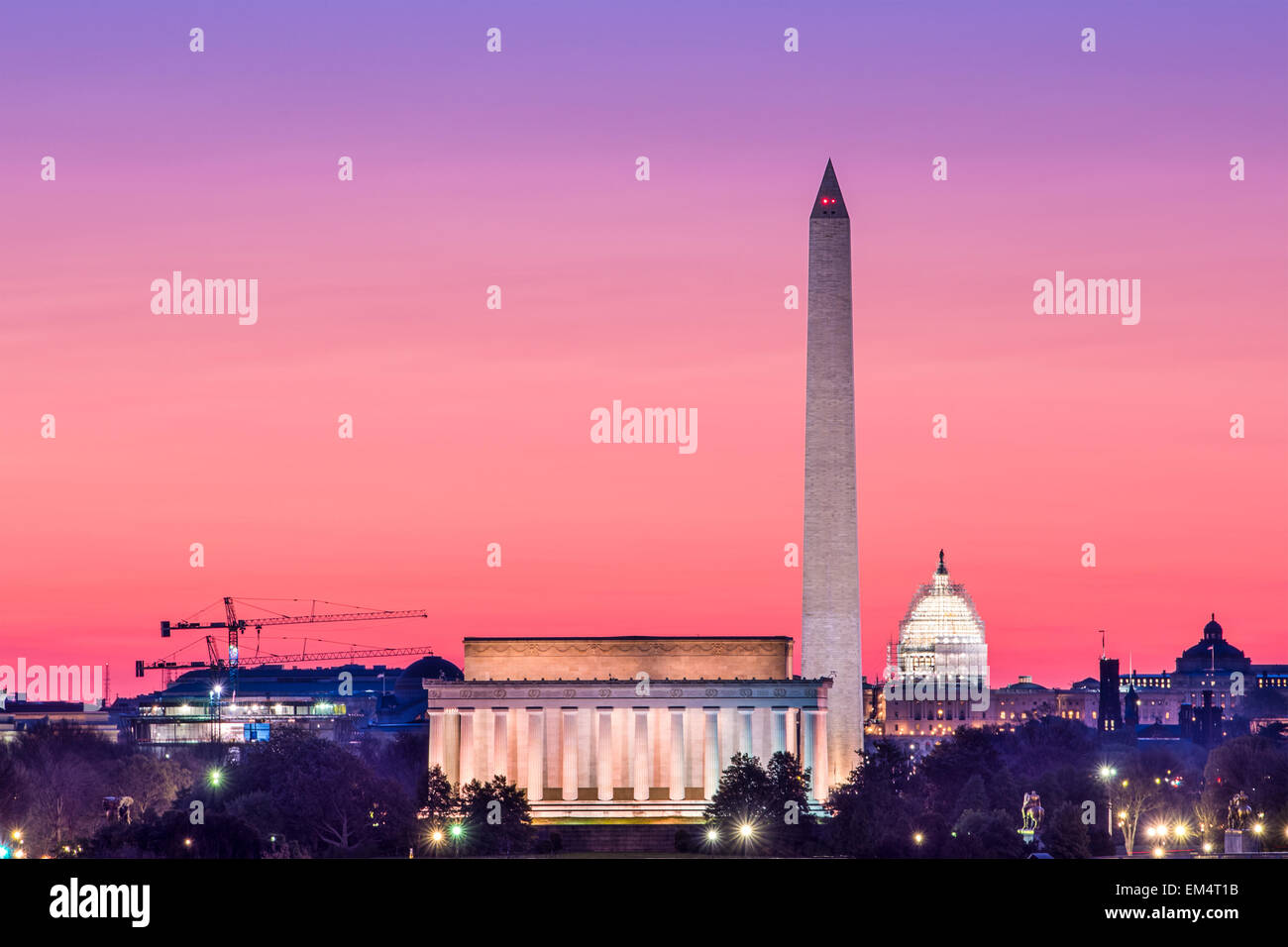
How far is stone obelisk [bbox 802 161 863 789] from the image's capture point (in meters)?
158

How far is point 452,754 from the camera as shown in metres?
171

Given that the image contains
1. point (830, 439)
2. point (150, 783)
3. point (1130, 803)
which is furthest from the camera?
point (150, 783)

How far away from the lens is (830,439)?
160375 millimetres

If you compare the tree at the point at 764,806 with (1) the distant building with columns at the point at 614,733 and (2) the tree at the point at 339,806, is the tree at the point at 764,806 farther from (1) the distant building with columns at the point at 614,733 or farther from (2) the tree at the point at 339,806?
A: (2) the tree at the point at 339,806

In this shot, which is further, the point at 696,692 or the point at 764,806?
the point at 696,692

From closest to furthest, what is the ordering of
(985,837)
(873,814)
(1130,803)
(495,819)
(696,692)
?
(985,837)
(873,814)
(495,819)
(1130,803)
(696,692)

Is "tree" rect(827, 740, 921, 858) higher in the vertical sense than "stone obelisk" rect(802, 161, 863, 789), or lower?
lower

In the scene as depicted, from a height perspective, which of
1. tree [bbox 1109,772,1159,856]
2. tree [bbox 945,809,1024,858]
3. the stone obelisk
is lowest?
tree [bbox 945,809,1024,858]

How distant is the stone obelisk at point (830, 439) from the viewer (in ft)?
520

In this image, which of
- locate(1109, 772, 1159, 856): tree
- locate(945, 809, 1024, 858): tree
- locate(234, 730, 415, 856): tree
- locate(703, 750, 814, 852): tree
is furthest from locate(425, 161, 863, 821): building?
locate(945, 809, 1024, 858): tree

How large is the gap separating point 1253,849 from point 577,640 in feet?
203

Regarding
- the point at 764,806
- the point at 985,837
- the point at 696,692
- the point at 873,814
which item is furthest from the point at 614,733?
the point at 985,837

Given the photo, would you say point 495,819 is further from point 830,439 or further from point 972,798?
point 830,439

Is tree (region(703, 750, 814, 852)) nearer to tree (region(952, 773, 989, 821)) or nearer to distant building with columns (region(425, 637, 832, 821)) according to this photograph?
tree (region(952, 773, 989, 821))
